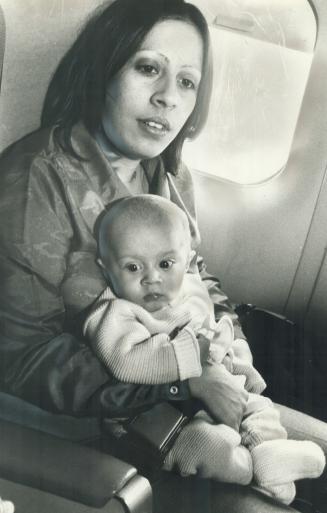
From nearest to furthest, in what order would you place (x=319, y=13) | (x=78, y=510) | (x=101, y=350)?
1. (x=78, y=510)
2. (x=101, y=350)
3. (x=319, y=13)

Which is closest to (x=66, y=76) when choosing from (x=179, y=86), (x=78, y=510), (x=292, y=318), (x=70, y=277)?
(x=179, y=86)

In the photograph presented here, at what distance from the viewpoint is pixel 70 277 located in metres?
1.25

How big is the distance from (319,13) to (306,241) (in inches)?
26.4

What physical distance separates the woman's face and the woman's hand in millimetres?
551

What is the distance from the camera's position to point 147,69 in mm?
1283

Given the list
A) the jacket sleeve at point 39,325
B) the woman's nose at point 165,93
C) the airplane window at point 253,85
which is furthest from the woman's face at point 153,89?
the jacket sleeve at point 39,325

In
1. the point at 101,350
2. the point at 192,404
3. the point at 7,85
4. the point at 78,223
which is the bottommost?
the point at 192,404

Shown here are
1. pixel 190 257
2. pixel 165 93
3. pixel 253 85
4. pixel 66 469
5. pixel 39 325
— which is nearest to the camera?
pixel 66 469

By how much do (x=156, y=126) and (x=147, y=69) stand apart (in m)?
0.13

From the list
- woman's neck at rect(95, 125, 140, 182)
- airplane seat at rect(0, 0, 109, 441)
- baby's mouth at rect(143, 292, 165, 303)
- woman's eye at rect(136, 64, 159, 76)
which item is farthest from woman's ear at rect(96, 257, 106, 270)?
woman's eye at rect(136, 64, 159, 76)

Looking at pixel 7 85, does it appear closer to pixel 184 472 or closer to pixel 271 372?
pixel 184 472

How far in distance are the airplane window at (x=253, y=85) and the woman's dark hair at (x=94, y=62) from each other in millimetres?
193

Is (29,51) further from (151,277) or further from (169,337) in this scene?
(169,337)

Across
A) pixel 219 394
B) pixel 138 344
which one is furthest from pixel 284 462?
pixel 138 344
